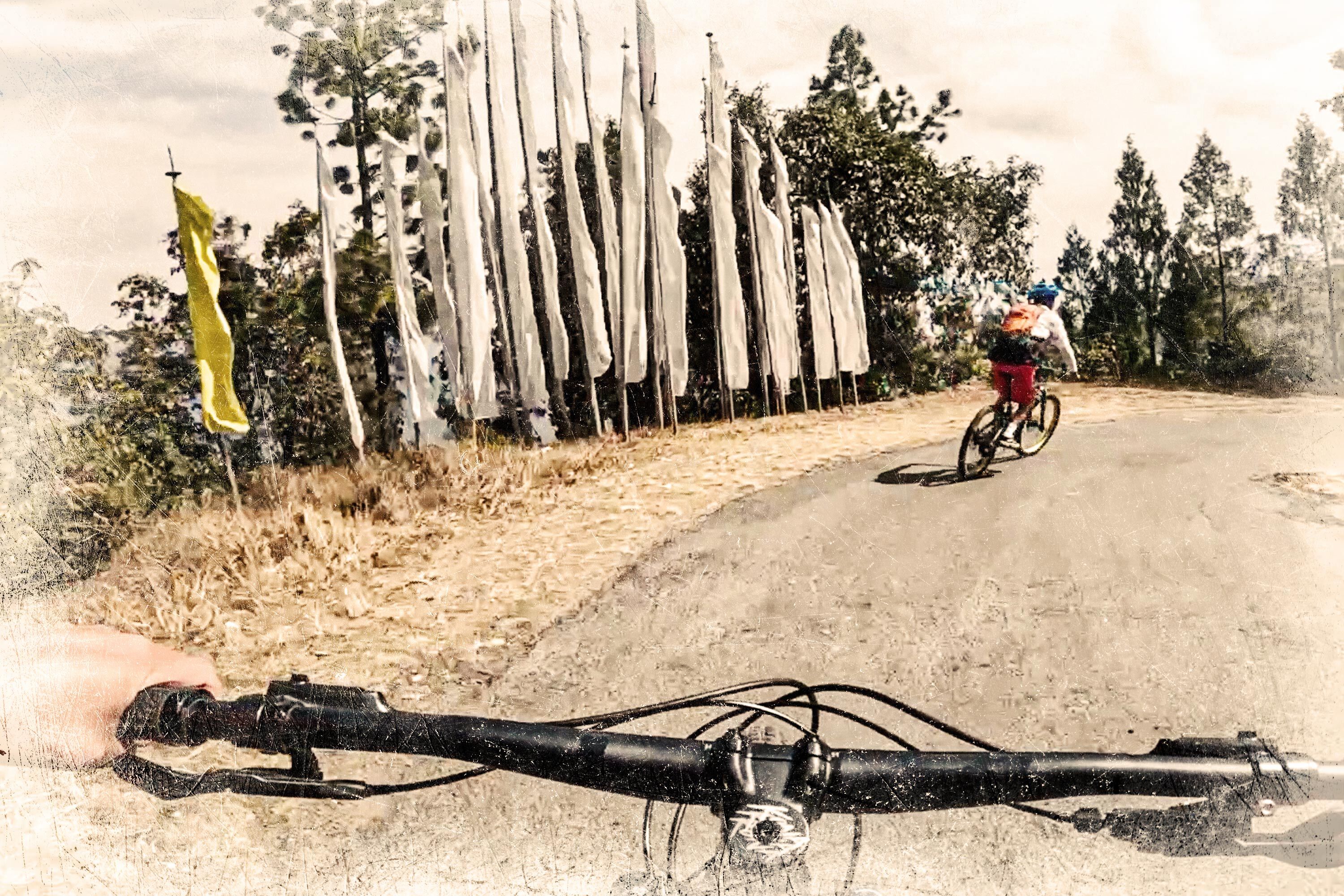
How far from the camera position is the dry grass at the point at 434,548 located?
223 centimetres

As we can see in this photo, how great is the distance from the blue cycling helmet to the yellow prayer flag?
1815 millimetres

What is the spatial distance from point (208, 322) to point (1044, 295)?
1.89 metres

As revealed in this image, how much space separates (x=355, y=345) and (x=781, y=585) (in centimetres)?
118

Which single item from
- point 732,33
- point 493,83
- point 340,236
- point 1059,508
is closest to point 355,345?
point 340,236

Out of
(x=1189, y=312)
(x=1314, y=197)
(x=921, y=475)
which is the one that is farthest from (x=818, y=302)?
(x=1314, y=197)

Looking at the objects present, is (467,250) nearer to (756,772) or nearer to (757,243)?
(757,243)

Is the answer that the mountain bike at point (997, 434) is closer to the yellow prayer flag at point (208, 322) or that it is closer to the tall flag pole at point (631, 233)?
the tall flag pole at point (631, 233)

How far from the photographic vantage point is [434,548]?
7.74 ft

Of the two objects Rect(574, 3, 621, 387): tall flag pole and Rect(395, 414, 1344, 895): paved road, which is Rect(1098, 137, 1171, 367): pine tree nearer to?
Rect(395, 414, 1344, 895): paved road

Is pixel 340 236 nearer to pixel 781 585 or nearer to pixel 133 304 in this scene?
pixel 133 304

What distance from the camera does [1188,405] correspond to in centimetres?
208

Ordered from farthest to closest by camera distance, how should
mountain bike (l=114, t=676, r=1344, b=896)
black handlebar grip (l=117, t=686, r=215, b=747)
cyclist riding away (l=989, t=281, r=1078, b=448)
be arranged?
1. cyclist riding away (l=989, t=281, r=1078, b=448)
2. black handlebar grip (l=117, t=686, r=215, b=747)
3. mountain bike (l=114, t=676, r=1344, b=896)

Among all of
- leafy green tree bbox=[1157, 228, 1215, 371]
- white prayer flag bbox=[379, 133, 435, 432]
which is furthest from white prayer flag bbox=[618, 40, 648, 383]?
leafy green tree bbox=[1157, 228, 1215, 371]

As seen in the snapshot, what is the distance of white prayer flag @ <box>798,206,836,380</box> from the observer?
2.22 m
